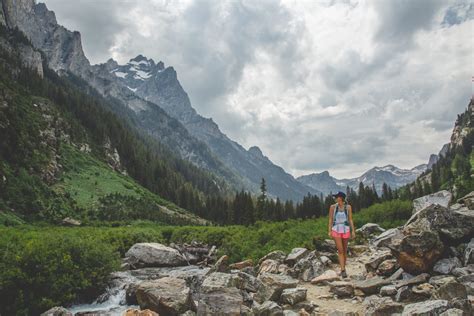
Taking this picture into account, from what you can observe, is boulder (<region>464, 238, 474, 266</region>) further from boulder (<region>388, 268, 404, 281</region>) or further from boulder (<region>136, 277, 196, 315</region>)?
boulder (<region>136, 277, 196, 315</region>)

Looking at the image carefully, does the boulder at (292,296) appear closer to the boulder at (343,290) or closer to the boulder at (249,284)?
the boulder at (343,290)

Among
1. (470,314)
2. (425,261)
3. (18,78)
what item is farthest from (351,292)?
(18,78)

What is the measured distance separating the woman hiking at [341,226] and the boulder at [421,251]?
10.2 ft

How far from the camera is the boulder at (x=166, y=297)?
44.5ft

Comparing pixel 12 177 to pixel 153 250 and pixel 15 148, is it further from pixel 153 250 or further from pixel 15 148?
pixel 153 250

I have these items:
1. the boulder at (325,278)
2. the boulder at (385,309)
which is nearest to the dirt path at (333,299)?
the boulder at (325,278)

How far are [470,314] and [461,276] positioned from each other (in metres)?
3.27

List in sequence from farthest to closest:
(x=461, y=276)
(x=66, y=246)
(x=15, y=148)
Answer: (x=15, y=148) → (x=66, y=246) → (x=461, y=276)

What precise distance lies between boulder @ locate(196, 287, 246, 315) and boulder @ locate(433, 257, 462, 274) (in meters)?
7.12

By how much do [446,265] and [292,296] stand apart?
5.59 metres

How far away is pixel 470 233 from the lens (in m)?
13.9

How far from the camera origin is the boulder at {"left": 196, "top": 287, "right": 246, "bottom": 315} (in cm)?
1167

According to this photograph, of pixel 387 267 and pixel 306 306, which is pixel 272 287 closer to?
pixel 306 306

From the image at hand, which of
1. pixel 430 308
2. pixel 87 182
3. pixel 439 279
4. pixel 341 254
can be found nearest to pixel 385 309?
pixel 430 308
